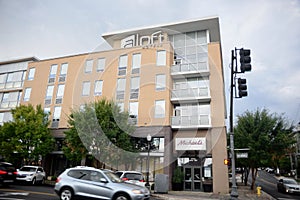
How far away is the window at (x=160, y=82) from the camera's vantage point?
2414 cm

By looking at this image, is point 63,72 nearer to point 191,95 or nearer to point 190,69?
point 190,69

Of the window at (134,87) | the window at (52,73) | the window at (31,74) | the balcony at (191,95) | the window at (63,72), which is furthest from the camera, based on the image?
the window at (31,74)

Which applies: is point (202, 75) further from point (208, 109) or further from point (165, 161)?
point (165, 161)

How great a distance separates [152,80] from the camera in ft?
80.3

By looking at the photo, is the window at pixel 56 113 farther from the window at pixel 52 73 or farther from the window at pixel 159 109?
the window at pixel 159 109

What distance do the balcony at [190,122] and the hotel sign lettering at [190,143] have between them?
1.14 meters

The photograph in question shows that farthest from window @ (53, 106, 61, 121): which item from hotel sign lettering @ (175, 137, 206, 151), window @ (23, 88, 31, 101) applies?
hotel sign lettering @ (175, 137, 206, 151)

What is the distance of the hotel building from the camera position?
22.1 meters

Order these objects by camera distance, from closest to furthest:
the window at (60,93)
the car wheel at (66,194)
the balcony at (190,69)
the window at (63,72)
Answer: the car wheel at (66,194) < the balcony at (190,69) < the window at (60,93) < the window at (63,72)

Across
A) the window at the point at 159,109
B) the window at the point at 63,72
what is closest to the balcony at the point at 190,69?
the window at the point at 159,109

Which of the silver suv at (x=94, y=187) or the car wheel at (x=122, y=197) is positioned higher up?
the silver suv at (x=94, y=187)

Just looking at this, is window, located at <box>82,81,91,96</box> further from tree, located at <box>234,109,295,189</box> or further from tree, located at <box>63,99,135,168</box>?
tree, located at <box>234,109,295,189</box>

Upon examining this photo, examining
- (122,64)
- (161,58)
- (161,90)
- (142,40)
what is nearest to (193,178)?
(161,90)

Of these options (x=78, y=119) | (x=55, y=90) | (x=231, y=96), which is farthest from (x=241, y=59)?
(x=55, y=90)
